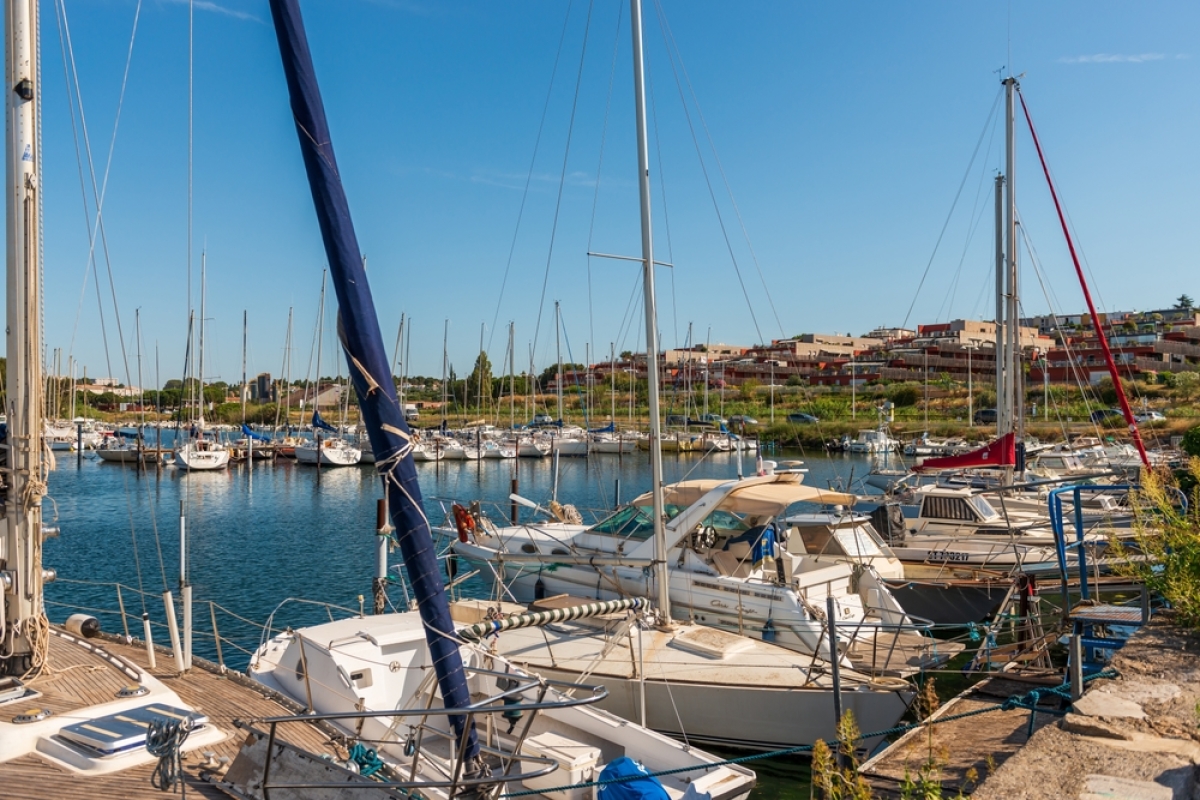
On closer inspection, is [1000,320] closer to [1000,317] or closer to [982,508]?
[1000,317]

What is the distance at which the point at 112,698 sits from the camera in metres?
7.66

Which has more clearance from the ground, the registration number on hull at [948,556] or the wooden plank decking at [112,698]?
the wooden plank decking at [112,698]

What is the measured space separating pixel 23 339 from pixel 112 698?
336 centimetres

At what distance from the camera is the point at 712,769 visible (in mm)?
8625

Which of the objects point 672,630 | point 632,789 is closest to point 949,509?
point 672,630

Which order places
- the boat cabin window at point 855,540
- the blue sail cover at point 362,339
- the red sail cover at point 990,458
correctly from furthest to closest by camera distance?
the red sail cover at point 990,458 → the boat cabin window at point 855,540 → the blue sail cover at point 362,339

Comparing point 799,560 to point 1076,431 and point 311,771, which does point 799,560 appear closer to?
point 311,771

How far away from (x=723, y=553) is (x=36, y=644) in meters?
9.77

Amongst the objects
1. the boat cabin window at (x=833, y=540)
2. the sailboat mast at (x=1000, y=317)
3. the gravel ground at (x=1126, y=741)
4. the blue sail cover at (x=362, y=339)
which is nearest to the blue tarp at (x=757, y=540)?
the boat cabin window at (x=833, y=540)

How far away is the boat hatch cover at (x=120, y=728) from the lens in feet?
21.5

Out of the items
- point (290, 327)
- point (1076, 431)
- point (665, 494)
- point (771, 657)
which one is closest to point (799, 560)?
point (665, 494)

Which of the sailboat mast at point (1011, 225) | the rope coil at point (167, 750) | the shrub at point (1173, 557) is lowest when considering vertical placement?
the rope coil at point (167, 750)

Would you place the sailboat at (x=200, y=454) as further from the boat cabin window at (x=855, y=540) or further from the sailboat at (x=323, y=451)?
the boat cabin window at (x=855, y=540)

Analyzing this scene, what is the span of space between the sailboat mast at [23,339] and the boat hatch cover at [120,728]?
1.68 meters
